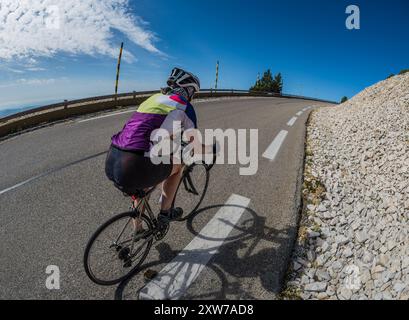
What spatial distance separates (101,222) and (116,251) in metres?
0.95

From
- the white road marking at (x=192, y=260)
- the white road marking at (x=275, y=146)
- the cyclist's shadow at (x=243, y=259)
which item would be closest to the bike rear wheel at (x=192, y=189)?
the cyclist's shadow at (x=243, y=259)

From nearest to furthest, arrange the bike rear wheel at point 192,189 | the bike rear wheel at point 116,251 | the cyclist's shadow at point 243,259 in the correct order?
the bike rear wheel at point 116,251, the cyclist's shadow at point 243,259, the bike rear wheel at point 192,189

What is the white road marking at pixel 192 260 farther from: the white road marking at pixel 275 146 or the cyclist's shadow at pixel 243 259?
the white road marking at pixel 275 146

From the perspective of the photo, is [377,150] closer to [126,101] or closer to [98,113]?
[98,113]

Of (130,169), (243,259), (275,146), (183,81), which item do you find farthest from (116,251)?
(275,146)

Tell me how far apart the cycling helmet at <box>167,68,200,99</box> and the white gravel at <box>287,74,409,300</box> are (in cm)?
265

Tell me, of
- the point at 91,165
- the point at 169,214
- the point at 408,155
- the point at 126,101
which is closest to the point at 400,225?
the point at 408,155

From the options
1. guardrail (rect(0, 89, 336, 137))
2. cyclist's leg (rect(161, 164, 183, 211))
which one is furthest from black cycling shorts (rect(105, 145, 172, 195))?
guardrail (rect(0, 89, 336, 137))

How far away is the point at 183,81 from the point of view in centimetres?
282

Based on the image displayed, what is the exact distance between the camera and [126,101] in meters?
13.9

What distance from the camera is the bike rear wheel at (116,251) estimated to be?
2654mm

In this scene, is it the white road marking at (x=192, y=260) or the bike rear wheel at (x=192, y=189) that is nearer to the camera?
the white road marking at (x=192, y=260)

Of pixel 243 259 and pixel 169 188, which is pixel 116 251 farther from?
pixel 243 259

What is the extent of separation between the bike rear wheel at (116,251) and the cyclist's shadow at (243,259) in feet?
0.44
